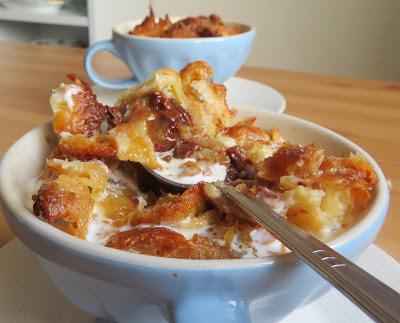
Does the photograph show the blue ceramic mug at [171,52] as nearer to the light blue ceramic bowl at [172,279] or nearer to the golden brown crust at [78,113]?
the golden brown crust at [78,113]

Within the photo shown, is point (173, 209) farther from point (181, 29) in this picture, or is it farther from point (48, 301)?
point (181, 29)

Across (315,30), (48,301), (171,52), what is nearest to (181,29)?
(171,52)

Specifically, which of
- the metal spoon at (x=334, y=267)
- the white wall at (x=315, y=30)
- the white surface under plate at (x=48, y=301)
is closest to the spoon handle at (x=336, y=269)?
the metal spoon at (x=334, y=267)

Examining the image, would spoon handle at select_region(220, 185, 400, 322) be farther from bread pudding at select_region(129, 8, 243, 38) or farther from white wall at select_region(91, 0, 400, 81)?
white wall at select_region(91, 0, 400, 81)

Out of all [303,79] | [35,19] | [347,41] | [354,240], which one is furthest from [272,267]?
[35,19]

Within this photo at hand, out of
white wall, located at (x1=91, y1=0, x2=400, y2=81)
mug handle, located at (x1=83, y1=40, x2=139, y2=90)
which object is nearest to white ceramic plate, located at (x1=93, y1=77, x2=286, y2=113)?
mug handle, located at (x1=83, y1=40, x2=139, y2=90)

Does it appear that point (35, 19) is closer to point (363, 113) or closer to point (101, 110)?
point (363, 113)
